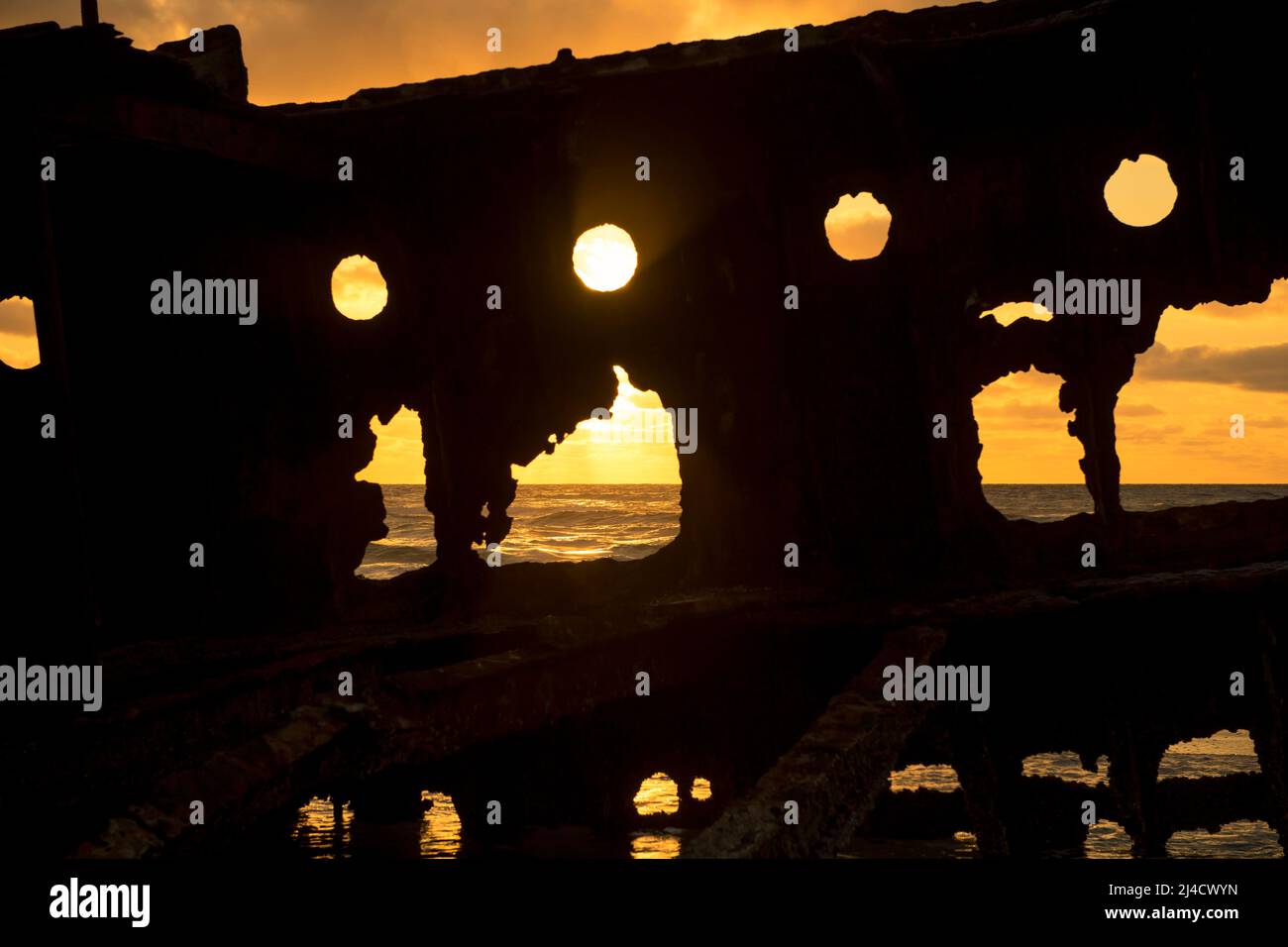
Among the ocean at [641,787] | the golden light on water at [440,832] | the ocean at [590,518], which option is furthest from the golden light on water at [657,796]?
the ocean at [590,518]

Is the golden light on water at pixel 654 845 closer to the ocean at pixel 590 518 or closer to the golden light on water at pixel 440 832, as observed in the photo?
the golden light on water at pixel 440 832

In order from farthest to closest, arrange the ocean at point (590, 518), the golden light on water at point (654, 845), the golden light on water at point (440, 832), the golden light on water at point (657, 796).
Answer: the ocean at point (590, 518), the golden light on water at point (657, 796), the golden light on water at point (440, 832), the golden light on water at point (654, 845)

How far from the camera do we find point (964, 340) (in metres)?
6.40

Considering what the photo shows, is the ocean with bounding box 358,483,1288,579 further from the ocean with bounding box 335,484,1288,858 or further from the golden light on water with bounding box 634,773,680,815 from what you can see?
the golden light on water with bounding box 634,773,680,815

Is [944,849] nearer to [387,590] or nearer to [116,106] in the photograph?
[387,590]

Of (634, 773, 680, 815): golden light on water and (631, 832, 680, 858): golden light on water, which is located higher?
(631, 832, 680, 858): golden light on water

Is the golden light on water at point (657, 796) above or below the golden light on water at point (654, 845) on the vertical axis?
below

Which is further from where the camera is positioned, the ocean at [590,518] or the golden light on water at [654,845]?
the ocean at [590,518]

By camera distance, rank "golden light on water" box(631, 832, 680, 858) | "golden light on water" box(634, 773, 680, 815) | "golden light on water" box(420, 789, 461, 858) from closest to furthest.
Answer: "golden light on water" box(631, 832, 680, 858) < "golden light on water" box(420, 789, 461, 858) < "golden light on water" box(634, 773, 680, 815)

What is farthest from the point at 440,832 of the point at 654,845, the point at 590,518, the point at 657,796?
the point at 590,518

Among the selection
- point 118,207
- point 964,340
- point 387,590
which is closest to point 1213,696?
point 964,340

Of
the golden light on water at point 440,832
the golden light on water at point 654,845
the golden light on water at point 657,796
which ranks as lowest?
the golden light on water at point 657,796

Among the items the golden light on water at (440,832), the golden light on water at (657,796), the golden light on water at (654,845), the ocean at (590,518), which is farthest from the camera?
the ocean at (590,518)

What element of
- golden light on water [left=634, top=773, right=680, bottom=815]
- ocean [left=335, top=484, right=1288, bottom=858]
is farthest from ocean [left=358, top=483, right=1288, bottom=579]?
golden light on water [left=634, top=773, right=680, bottom=815]
